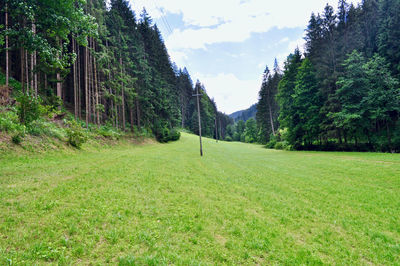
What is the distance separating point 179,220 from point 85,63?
901 inches

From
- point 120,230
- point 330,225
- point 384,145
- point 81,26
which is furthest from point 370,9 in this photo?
point 120,230

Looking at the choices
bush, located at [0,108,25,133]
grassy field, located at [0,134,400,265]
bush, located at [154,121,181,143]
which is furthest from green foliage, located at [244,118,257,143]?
bush, located at [0,108,25,133]

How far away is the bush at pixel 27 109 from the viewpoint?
1056cm

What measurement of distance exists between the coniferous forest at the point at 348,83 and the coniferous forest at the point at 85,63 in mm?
16975

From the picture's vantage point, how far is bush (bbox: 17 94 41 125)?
416 inches

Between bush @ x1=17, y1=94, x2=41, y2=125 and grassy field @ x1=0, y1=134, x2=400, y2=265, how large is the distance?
120 inches

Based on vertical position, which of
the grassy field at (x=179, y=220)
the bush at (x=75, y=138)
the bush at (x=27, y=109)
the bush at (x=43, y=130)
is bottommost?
the grassy field at (x=179, y=220)

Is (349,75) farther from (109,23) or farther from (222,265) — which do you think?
(109,23)

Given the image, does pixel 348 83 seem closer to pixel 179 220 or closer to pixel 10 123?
pixel 179 220

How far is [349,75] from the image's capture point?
2320 centimetres

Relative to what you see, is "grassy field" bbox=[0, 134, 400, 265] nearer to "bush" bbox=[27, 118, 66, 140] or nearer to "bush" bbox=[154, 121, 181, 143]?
"bush" bbox=[27, 118, 66, 140]

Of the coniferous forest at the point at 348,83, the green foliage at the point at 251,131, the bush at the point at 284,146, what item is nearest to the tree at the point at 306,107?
the coniferous forest at the point at 348,83

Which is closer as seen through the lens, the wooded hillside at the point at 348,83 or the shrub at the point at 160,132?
the wooded hillside at the point at 348,83

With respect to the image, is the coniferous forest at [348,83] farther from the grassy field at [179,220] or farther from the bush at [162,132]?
the bush at [162,132]
